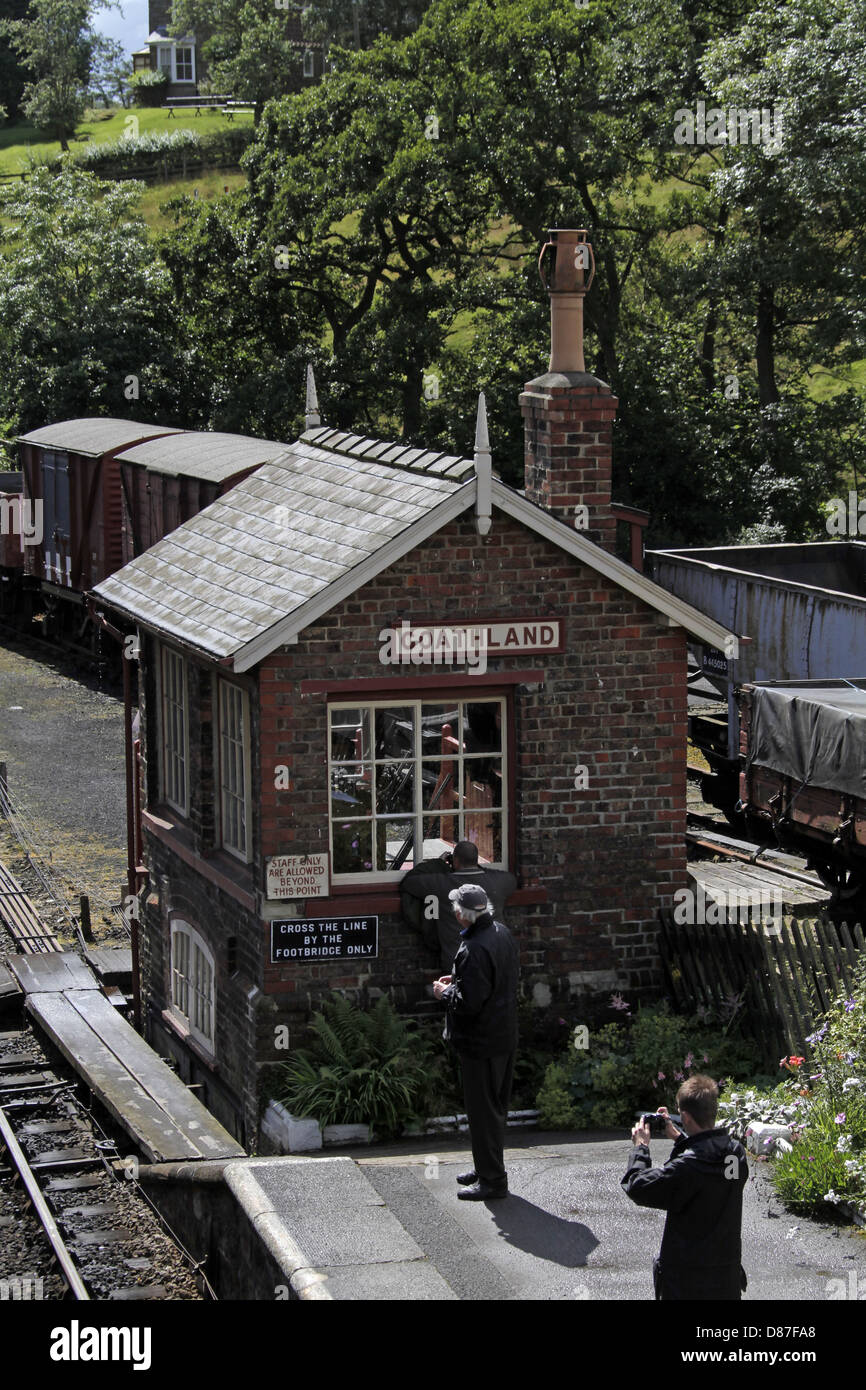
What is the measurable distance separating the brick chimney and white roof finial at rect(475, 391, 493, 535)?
73cm

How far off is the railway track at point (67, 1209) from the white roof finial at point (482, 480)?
15.8ft

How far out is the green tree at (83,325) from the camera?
36.4m

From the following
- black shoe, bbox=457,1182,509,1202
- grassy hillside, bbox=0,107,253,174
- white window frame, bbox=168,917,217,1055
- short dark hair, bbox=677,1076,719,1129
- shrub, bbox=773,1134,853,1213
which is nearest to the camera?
short dark hair, bbox=677,1076,719,1129

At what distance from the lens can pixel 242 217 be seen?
114 feet

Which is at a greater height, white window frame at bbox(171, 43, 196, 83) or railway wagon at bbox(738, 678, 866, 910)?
white window frame at bbox(171, 43, 196, 83)

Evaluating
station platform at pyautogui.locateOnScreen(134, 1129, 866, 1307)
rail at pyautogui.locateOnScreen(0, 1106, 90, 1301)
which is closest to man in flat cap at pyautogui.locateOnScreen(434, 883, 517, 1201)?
station platform at pyautogui.locateOnScreen(134, 1129, 866, 1307)

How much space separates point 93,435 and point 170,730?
16632mm

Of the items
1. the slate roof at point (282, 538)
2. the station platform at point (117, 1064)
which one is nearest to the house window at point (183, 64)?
the station platform at point (117, 1064)

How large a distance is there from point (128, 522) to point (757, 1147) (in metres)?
18.7

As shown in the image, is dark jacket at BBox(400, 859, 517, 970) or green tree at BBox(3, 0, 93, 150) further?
green tree at BBox(3, 0, 93, 150)

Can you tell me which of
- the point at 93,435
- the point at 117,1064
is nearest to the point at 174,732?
the point at 117,1064

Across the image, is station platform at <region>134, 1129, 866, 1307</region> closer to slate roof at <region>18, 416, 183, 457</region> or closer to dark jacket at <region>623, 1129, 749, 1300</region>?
dark jacket at <region>623, 1129, 749, 1300</region>

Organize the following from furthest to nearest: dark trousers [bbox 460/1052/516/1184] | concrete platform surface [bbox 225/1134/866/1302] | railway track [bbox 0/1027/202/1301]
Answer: railway track [bbox 0/1027/202/1301] → dark trousers [bbox 460/1052/516/1184] → concrete platform surface [bbox 225/1134/866/1302]

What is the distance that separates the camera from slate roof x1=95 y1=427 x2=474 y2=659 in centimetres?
1063
